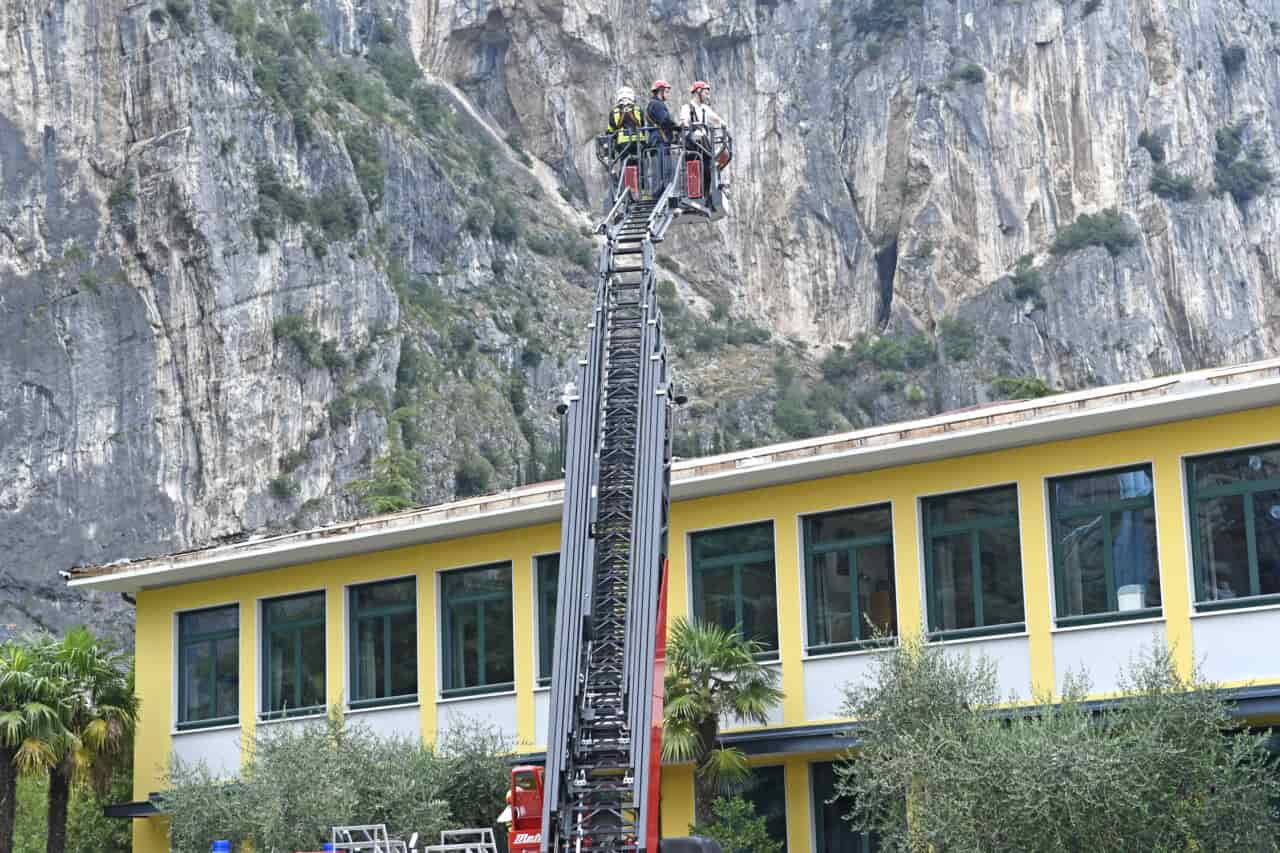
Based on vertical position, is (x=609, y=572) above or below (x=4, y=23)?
below

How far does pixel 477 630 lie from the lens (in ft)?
100

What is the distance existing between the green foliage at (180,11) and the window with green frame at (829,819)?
78067 mm

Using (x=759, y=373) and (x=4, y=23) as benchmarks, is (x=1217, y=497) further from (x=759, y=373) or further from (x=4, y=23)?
(x=759, y=373)

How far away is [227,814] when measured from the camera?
95.7 ft

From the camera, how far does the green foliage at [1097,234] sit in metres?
131

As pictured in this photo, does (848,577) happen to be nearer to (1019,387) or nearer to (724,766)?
(724,766)

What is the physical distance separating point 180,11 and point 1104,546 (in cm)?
8140

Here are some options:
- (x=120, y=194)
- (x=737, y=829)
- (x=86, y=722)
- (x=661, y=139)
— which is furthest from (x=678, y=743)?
(x=120, y=194)

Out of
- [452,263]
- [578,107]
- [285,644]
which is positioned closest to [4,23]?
[452,263]

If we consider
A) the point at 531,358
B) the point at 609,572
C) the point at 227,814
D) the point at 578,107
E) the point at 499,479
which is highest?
the point at 578,107

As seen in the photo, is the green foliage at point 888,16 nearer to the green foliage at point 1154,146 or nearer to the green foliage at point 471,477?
the green foliage at point 1154,146

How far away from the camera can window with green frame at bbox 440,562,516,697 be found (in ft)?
98.8

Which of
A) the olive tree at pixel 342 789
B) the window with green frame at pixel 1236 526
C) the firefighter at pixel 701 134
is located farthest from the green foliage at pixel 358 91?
the window with green frame at pixel 1236 526

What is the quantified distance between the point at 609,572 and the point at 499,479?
8313 centimetres
